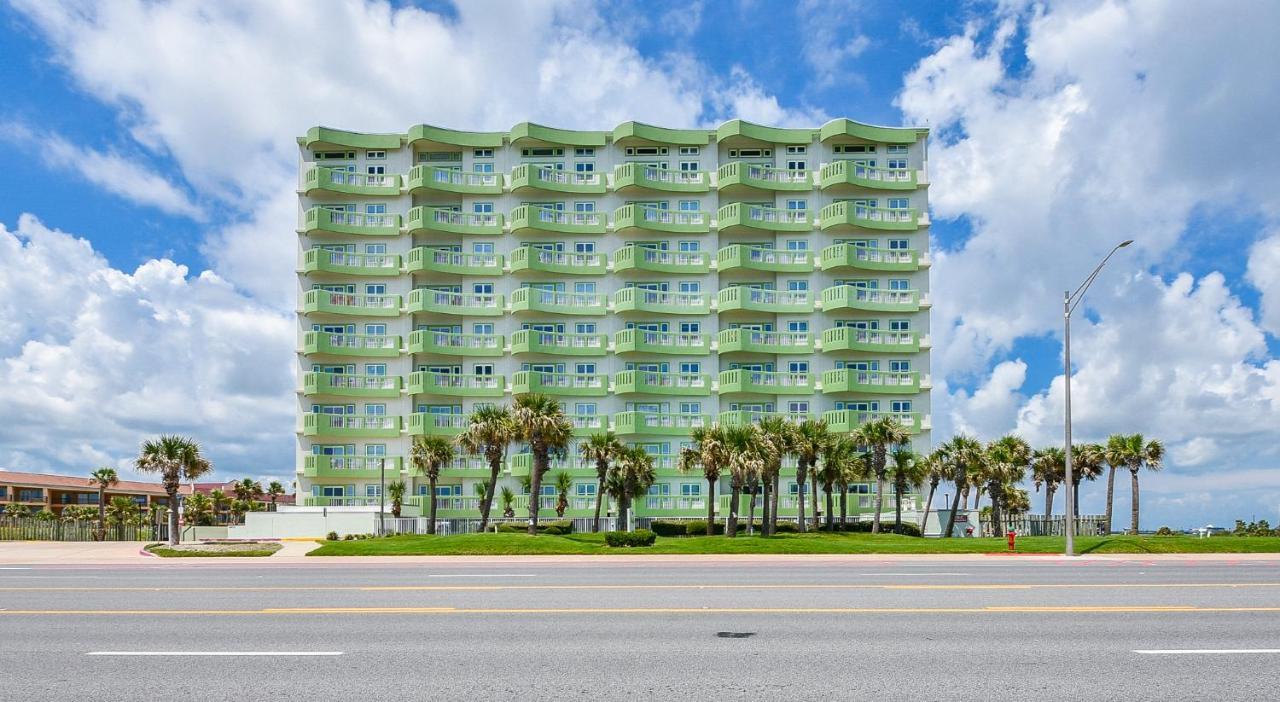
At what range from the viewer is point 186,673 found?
380 inches

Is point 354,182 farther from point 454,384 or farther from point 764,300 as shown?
point 764,300

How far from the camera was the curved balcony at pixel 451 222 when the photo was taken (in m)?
70.9

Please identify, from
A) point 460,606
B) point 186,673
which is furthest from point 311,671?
point 460,606

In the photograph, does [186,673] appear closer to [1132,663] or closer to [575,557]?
[1132,663]

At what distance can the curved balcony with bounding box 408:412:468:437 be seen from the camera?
68.1 m

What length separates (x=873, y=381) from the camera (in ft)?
227

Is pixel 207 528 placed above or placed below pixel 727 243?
below

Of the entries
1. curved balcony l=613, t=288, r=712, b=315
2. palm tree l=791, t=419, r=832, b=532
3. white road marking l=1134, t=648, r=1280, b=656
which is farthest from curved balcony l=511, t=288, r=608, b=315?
white road marking l=1134, t=648, r=1280, b=656

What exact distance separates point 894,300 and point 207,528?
159 feet

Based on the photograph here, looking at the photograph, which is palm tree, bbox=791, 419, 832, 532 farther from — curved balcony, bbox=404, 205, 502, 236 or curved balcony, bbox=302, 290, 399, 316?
curved balcony, bbox=302, 290, 399, 316

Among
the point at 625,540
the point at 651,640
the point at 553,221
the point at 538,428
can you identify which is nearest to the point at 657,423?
the point at 553,221

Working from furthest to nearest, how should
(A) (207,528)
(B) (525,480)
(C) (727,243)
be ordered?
(C) (727,243)
(B) (525,480)
(A) (207,528)

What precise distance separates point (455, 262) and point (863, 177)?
29.8 meters

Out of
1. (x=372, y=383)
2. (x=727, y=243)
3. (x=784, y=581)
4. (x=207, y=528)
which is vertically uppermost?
(x=727, y=243)
